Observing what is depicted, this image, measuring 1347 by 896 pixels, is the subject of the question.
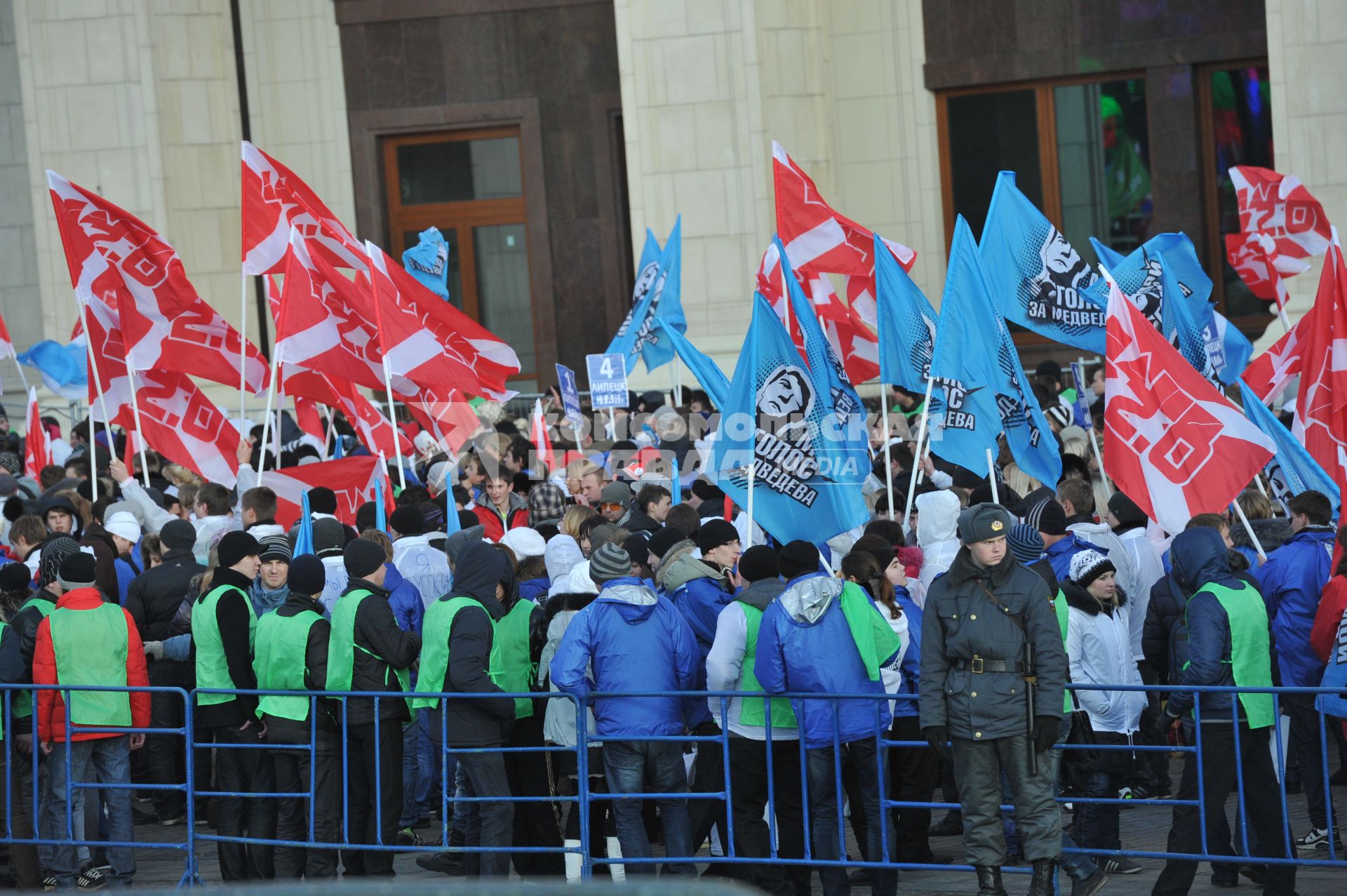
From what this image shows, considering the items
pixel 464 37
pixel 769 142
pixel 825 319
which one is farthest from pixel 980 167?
pixel 825 319

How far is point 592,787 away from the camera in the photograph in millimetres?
9617

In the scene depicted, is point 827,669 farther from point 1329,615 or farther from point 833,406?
point 1329,615

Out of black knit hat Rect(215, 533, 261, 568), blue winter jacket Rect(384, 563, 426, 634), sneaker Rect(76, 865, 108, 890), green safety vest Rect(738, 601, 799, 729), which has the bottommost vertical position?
sneaker Rect(76, 865, 108, 890)

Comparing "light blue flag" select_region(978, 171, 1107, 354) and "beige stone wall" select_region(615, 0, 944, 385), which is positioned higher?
"beige stone wall" select_region(615, 0, 944, 385)

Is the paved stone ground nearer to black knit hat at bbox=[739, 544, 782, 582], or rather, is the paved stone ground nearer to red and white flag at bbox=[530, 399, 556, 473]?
black knit hat at bbox=[739, 544, 782, 582]

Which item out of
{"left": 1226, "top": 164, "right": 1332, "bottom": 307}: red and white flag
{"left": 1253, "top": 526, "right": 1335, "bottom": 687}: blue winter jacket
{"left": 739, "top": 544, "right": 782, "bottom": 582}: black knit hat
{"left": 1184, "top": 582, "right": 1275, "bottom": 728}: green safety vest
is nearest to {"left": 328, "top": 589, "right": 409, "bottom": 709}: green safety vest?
{"left": 739, "top": 544, "right": 782, "bottom": 582}: black knit hat

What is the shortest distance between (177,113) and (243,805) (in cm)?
1668

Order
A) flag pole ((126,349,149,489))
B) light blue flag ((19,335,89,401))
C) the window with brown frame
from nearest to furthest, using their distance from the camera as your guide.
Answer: flag pole ((126,349,149,489)) < light blue flag ((19,335,89,401)) < the window with brown frame

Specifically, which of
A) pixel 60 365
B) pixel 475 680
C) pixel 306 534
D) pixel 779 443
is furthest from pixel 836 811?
pixel 60 365

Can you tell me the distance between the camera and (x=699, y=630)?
9.59 metres

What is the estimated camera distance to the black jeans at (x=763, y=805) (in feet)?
29.5

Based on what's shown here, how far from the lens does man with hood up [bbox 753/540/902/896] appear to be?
28.7 ft

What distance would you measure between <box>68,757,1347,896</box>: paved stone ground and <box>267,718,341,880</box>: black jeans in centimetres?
48

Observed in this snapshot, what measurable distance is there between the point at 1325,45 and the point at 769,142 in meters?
6.39
